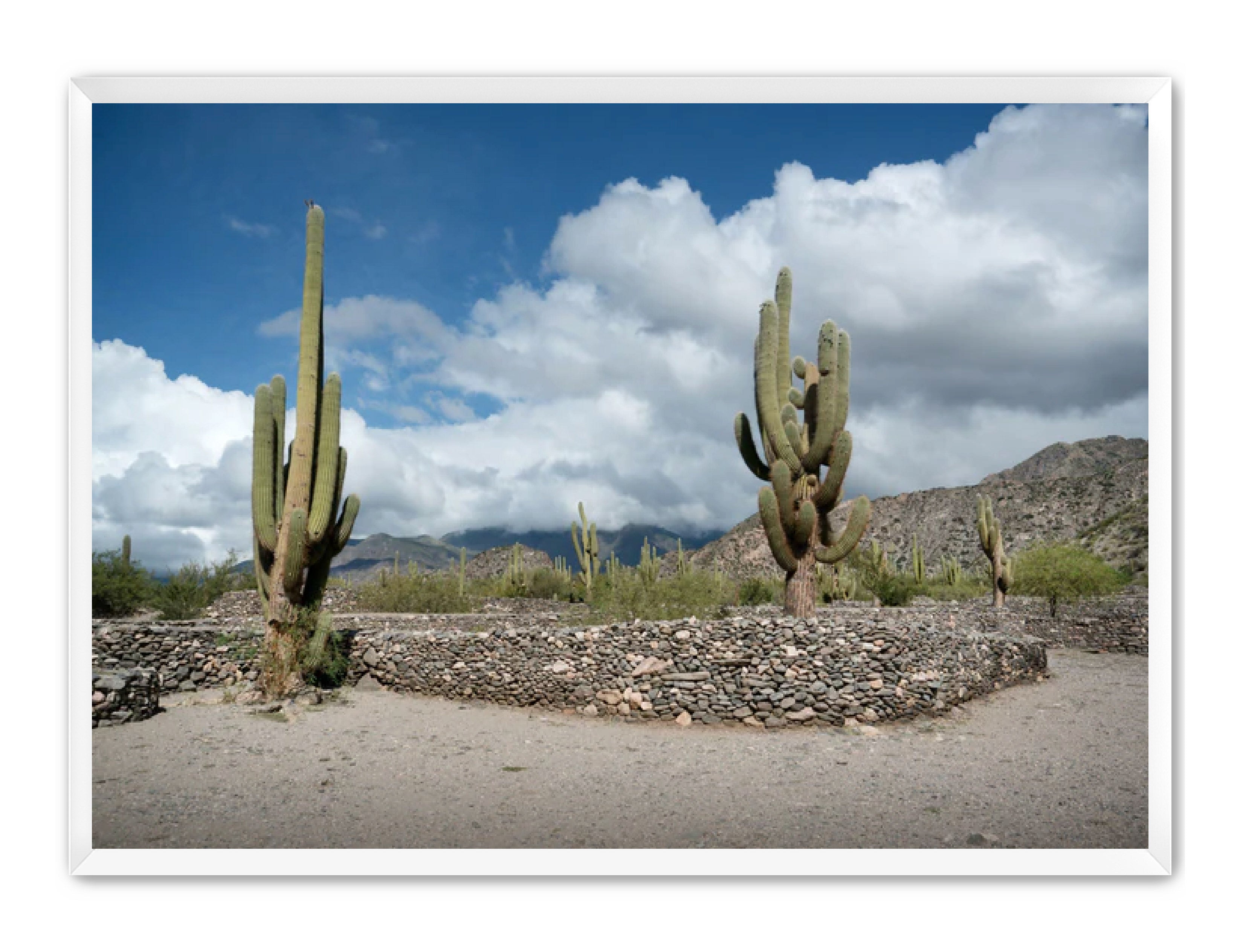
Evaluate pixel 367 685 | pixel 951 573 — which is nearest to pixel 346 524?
pixel 367 685

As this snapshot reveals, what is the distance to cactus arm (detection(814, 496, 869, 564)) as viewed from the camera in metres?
9.02

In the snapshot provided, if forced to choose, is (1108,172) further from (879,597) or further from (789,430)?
(879,597)

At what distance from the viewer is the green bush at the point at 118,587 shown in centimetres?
1420

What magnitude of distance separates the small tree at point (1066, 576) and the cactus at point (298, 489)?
14.2 m

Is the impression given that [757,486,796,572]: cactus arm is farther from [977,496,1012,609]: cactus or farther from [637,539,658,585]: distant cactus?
[977,496,1012,609]: cactus

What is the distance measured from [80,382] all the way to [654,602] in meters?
7.49

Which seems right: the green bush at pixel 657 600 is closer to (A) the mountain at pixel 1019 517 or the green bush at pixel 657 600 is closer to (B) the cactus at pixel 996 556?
(A) the mountain at pixel 1019 517

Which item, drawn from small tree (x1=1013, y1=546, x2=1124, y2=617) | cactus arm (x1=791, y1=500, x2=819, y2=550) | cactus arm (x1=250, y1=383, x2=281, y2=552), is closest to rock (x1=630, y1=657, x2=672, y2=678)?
cactus arm (x1=791, y1=500, x2=819, y2=550)

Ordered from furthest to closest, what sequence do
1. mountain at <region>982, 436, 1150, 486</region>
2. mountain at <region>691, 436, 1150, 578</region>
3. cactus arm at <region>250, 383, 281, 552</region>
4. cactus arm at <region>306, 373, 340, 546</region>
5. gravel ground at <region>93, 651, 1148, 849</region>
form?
1. mountain at <region>691, 436, 1150, 578</region>
2. mountain at <region>982, 436, 1150, 486</region>
3. cactus arm at <region>306, 373, 340, 546</region>
4. cactus arm at <region>250, 383, 281, 552</region>
5. gravel ground at <region>93, 651, 1148, 849</region>

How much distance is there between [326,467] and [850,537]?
21.2 ft

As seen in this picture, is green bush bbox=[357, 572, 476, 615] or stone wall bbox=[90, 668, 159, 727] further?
green bush bbox=[357, 572, 476, 615]

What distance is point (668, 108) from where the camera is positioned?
462 centimetres

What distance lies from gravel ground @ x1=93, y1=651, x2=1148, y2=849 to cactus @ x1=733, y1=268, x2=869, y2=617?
2.72 m

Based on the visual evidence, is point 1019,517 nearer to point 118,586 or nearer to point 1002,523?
point 1002,523
